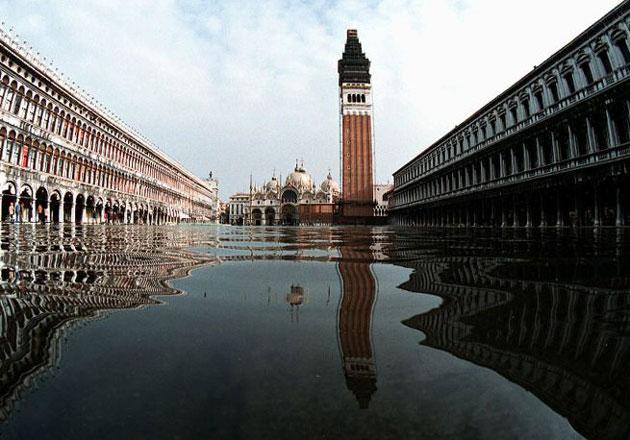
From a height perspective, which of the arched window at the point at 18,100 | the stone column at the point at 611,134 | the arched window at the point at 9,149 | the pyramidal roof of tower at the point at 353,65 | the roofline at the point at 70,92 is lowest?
the stone column at the point at 611,134

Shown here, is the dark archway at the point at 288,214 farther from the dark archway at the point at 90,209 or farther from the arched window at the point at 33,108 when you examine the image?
the arched window at the point at 33,108

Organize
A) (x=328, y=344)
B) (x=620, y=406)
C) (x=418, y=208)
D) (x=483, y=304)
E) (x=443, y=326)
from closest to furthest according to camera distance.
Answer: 1. (x=620, y=406)
2. (x=328, y=344)
3. (x=443, y=326)
4. (x=483, y=304)
5. (x=418, y=208)

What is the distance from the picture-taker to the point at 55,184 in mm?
28984

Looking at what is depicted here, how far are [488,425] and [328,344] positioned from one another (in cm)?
60

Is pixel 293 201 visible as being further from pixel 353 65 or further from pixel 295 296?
pixel 295 296

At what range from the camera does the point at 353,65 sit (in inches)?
2911

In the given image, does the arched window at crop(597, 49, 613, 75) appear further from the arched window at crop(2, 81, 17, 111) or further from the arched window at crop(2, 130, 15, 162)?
the arched window at crop(2, 81, 17, 111)

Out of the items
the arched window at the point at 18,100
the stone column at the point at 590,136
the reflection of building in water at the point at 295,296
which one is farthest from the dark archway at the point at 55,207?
the stone column at the point at 590,136

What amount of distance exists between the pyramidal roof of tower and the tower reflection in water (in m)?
74.3

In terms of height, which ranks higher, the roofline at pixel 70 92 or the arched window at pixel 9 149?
the roofline at pixel 70 92

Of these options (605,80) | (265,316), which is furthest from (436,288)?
(605,80)

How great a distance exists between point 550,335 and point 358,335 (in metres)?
0.74

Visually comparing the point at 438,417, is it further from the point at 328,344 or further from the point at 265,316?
the point at 265,316

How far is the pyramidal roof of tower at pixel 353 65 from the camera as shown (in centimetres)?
7244
